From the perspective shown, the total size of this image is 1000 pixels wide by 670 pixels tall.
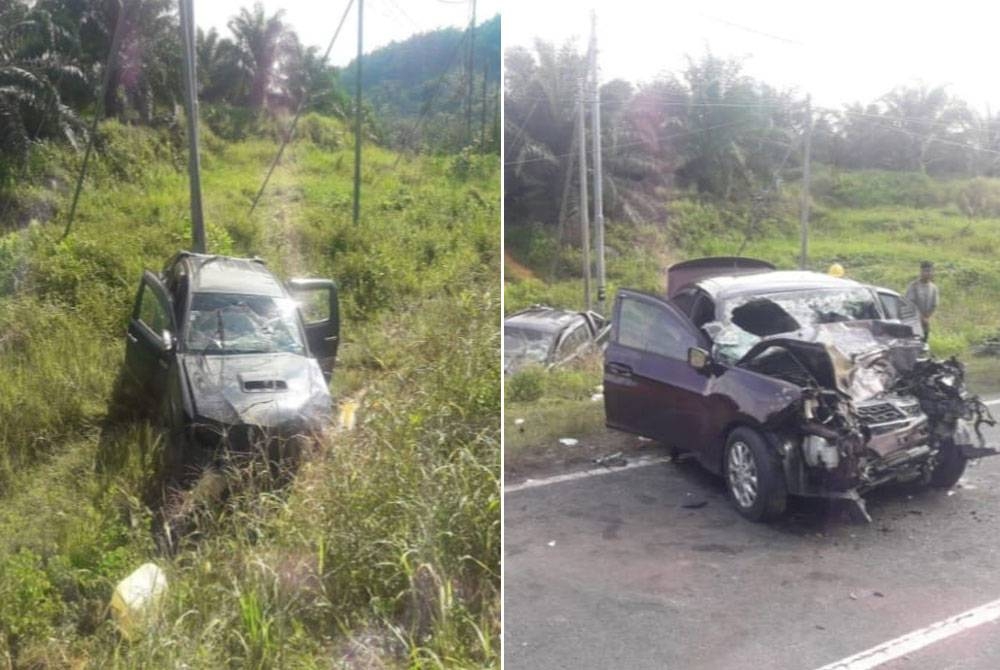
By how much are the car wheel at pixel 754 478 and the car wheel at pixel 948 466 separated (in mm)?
Result: 335

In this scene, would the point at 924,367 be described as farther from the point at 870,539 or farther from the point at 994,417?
the point at 870,539

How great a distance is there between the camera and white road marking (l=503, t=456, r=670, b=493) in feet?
6.19

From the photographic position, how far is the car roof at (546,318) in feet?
6.05

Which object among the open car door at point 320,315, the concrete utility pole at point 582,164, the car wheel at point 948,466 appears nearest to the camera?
the concrete utility pole at point 582,164

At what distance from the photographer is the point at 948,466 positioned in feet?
6.31

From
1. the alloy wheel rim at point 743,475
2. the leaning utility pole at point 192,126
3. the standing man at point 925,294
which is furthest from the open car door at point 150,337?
the standing man at point 925,294

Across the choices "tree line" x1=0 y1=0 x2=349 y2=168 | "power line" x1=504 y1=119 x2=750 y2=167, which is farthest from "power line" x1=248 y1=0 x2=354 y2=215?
"power line" x1=504 y1=119 x2=750 y2=167

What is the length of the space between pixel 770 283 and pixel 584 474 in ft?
1.83

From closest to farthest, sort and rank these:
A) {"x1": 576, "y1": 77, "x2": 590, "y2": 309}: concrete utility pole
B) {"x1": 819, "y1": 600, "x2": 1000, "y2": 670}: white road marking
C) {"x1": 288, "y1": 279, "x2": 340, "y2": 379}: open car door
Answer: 1. {"x1": 819, "y1": 600, "x2": 1000, "y2": 670}: white road marking
2. {"x1": 576, "y1": 77, "x2": 590, "y2": 309}: concrete utility pole
3. {"x1": 288, "y1": 279, "x2": 340, "y2": 379}: open car door

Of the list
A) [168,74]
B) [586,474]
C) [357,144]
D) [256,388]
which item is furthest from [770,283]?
[168,74]

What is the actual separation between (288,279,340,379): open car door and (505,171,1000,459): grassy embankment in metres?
0.55

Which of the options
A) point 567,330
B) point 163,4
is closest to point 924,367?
point 567,330

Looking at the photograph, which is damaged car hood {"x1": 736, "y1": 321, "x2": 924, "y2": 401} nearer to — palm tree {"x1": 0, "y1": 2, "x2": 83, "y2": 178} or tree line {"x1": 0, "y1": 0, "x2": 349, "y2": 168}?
tree line {"x1": 0, "y1": 0, "x2": 349, "y2": 168}

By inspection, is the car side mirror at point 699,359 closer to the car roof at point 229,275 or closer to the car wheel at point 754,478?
the car wheel at point 754,478
